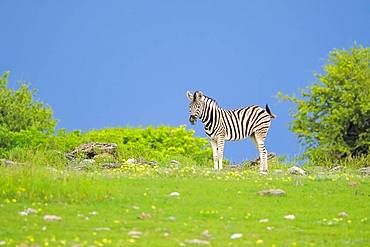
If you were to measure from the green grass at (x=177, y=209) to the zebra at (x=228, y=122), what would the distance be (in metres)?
6.47

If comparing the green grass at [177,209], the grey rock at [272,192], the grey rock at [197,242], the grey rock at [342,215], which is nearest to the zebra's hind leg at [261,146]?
the green grass at [177,209]

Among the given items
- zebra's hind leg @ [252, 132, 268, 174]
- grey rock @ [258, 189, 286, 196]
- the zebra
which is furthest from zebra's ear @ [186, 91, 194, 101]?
grey rock @ [258, 189, 286, 196]

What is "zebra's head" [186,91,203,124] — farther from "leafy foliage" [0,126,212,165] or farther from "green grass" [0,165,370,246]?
"green grass" [0,165,370,246]

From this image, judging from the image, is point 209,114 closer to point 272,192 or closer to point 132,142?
point 132,142

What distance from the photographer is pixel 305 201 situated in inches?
720

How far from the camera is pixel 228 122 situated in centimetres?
2925

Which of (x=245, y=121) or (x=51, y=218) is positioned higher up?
(x=245, y=121)

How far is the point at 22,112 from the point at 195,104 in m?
13.8

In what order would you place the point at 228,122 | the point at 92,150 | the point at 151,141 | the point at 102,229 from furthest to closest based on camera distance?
the point at 151,141 < the point at 92,150 < the point at 228,122 < the point at 102,229

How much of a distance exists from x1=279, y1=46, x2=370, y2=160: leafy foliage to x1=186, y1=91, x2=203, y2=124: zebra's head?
9199mm

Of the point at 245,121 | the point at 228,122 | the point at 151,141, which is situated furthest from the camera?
the point at 151,141

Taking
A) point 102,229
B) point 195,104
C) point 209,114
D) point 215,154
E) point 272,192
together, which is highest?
point 195,104

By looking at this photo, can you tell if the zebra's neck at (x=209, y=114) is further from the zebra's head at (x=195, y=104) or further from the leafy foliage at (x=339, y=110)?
the leafy foliage at (x=339, y=110)

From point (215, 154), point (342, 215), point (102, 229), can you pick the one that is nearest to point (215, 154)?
point (215, 154)
